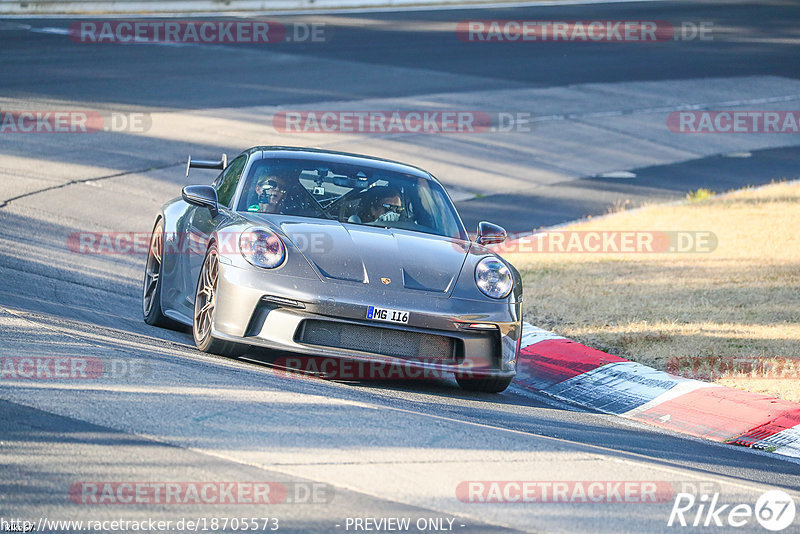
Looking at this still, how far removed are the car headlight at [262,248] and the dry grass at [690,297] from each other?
3.20m

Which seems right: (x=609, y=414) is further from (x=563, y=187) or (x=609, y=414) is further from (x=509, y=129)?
(x=509, y=129)

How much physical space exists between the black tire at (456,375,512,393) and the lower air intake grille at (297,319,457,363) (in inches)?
20.3

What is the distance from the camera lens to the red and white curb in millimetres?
6984

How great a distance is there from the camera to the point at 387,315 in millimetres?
6566

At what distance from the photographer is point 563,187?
16.8 m

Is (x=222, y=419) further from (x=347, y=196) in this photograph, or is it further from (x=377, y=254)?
(x=347, y=196)

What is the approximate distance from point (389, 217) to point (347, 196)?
0.33 m

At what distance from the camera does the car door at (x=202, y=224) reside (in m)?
7.62

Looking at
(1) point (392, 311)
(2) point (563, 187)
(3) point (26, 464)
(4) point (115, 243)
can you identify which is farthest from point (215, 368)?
(2) point (563, 187)

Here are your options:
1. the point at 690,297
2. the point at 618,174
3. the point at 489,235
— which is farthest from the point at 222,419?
the point at 618,174

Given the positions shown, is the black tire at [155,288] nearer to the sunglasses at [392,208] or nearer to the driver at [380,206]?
the driver at [380,206]

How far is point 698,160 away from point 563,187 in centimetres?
411

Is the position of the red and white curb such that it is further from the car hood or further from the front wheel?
the front wheel

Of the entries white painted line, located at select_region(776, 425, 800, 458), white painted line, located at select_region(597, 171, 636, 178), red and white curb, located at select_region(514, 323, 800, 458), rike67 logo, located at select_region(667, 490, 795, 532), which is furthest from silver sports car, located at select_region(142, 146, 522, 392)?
white painted line, located at select_region(597, 171, 636, 178)
